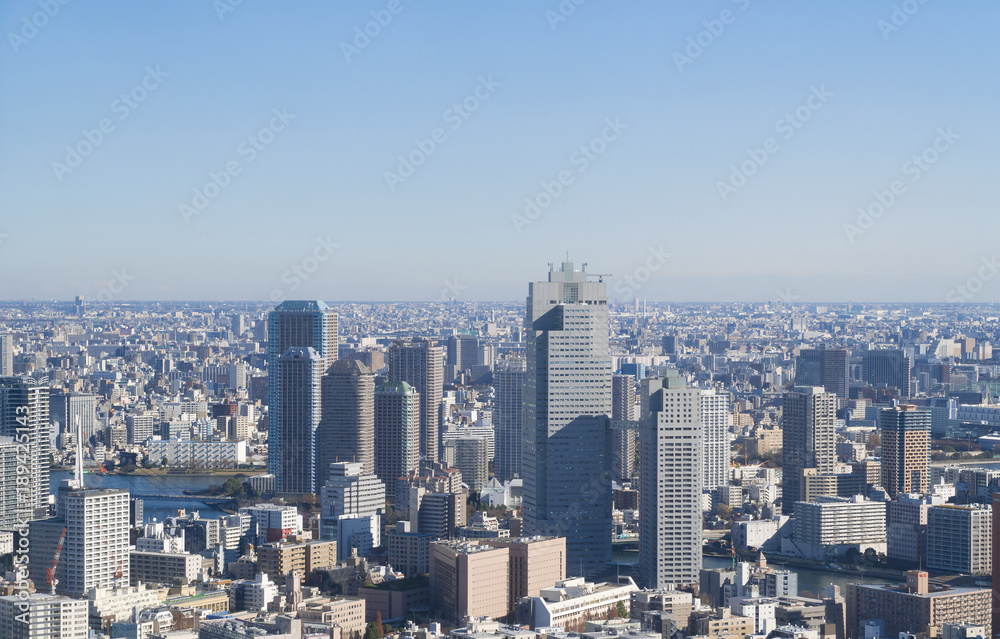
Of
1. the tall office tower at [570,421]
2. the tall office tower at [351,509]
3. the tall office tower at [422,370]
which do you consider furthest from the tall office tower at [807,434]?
the tall office tower at [422,370]

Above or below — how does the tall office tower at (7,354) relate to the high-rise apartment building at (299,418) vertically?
above

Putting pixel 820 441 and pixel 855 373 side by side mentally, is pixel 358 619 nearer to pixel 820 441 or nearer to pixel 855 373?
pixel 820 441

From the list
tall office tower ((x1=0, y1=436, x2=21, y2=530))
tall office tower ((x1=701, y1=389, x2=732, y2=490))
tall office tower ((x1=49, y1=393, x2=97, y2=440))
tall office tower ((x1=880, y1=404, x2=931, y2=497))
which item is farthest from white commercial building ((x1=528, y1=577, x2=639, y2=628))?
tall office tower ((x1=49, y1=393, x2=97, y2=440))

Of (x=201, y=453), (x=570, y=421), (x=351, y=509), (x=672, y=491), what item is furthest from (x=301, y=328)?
(x=672, y=491)

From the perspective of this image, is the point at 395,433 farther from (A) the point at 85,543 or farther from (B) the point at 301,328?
(A) the point at 85,543

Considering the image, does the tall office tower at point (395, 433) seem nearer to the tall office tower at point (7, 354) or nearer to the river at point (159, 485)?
the river at point (159, 485)

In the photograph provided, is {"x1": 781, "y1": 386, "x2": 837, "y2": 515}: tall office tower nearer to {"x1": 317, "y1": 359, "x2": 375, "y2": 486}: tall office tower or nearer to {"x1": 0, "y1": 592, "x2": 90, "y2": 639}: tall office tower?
{"x1": 317, "y1": 359, "x2": 375, "y2": 486}: tall office tower

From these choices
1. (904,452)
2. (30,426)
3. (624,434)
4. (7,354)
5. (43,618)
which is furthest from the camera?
(7,354)
